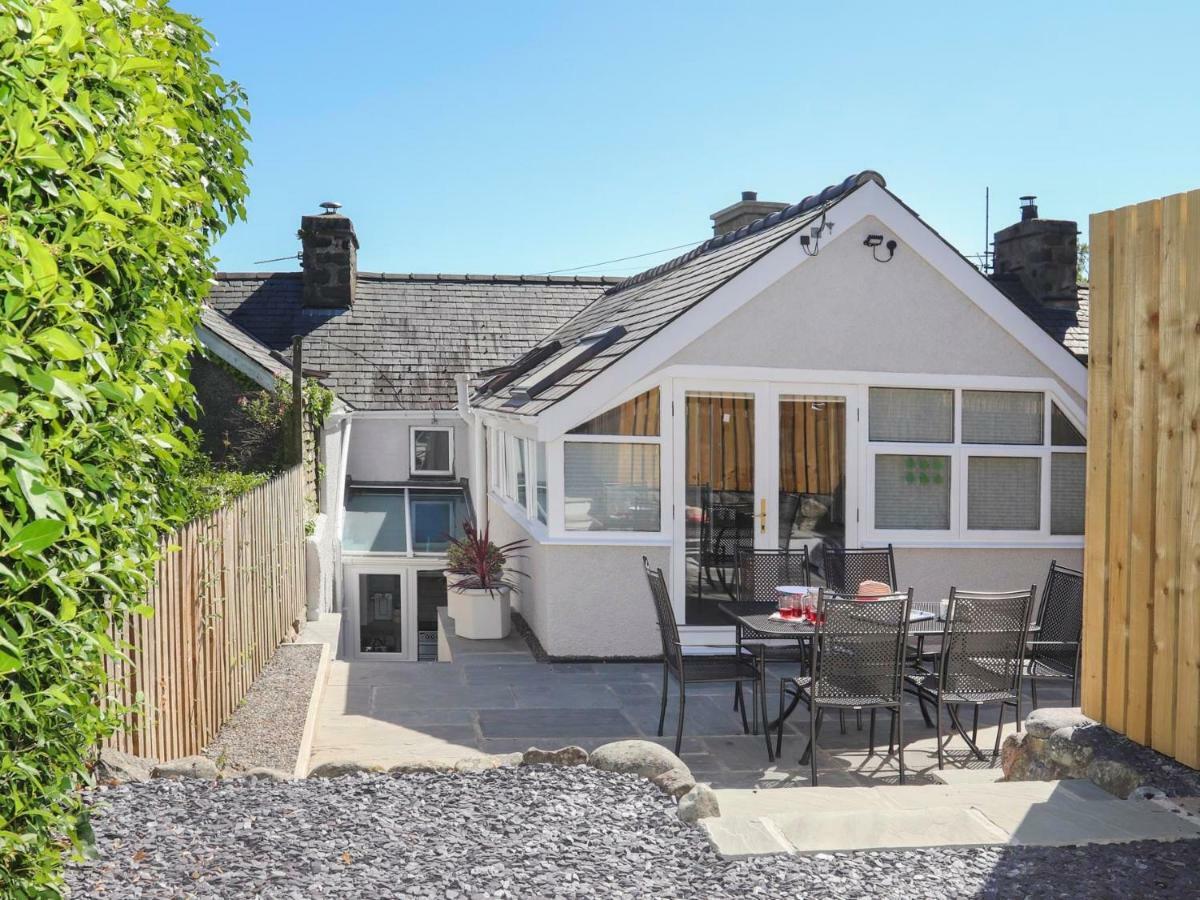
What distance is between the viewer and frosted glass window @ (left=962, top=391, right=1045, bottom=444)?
37.2 ft

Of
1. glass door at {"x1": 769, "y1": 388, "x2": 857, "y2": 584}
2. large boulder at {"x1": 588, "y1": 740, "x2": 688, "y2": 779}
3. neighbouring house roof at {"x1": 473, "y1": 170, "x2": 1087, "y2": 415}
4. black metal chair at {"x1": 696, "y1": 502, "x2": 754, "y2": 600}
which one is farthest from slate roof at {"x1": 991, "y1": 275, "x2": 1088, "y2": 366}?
large boulder at {"x1": 588, "y1": 740, "x2": 688, "y2": 779}

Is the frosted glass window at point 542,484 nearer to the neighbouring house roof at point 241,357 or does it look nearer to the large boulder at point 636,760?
the neighbouring house roof at point 241,357

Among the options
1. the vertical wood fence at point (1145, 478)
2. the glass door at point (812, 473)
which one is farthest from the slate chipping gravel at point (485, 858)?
the glass door at point (812, 473)

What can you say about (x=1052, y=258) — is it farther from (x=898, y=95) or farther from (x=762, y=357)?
(x=762, y=357)

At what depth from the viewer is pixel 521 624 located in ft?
42.8

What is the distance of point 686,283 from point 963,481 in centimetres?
381

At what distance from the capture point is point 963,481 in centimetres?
1125

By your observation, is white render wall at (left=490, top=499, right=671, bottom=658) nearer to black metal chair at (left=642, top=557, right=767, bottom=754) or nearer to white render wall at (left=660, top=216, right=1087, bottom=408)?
white render wall at (left=660, top=216, right=1087, bottom=408)

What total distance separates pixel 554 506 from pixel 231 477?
304cm

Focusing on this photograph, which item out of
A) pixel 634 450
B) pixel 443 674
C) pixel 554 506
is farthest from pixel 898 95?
pixel 443 674

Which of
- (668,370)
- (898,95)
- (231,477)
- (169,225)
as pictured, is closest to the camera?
(169,225)

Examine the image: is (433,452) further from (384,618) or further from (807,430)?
(807,430)

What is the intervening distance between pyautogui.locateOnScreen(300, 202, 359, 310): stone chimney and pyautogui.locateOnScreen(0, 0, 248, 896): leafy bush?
16.8 metres

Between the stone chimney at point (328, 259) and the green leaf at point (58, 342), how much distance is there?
1899cm
